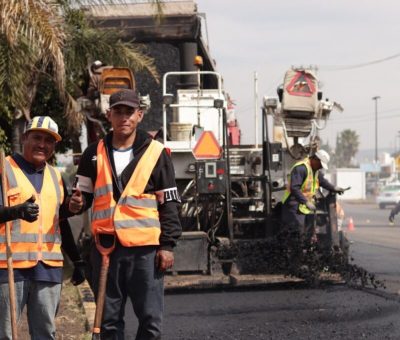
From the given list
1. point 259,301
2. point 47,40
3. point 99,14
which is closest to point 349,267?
point 259,301

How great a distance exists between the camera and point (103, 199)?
5.27m

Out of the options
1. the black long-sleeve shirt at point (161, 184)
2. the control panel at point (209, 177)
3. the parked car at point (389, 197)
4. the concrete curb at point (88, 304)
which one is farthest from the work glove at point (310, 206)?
the parked car at point (389, 197)

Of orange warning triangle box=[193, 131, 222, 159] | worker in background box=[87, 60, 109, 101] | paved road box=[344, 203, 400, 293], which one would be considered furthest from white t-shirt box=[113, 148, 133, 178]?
worker in background box=[87, 60, 109, 101]

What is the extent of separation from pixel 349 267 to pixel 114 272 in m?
5.60

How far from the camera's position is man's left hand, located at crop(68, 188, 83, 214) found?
5.20 m

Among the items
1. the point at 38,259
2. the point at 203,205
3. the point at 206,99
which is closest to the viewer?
the point at 38,259

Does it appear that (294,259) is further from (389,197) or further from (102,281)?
(389,197)

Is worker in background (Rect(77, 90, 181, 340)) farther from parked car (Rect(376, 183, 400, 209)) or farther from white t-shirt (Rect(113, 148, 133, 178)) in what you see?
parked car (Rect(376, 183, 400, 209))

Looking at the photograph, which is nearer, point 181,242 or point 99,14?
point 181,242

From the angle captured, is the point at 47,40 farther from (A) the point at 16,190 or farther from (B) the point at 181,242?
(A) the point at 16,190

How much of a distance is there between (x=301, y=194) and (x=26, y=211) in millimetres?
6568

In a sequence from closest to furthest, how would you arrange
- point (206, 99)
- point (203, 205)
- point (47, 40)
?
1. point (47, 40)
2. point (203, 205)
3. point (206, 99)

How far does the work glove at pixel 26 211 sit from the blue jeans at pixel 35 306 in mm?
386

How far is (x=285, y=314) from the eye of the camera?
8438 millimetres
